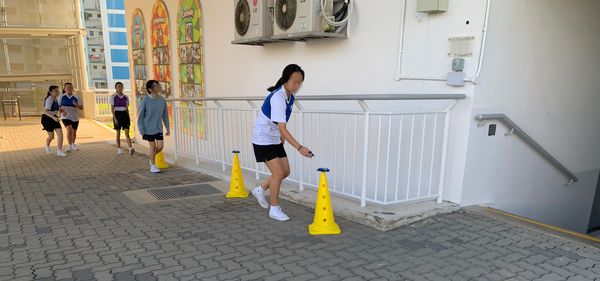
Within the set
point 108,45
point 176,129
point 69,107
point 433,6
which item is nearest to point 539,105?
point 433,6

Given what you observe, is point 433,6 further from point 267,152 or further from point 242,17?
point 242,17

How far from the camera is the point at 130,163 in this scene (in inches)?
335

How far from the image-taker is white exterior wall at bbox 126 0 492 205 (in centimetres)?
454

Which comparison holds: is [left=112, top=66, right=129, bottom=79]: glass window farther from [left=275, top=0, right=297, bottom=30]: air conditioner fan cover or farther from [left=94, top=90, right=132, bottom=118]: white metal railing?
[left=275, top=0, right=297, bottom=30]: air conditioner fan cover

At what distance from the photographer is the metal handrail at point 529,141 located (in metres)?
4.57

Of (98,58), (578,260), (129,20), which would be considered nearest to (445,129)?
(578,260)

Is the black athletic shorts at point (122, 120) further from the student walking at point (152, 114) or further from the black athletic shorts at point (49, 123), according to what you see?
the student walking at point (152, 114)

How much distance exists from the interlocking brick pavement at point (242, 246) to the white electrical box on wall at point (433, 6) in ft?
7.48

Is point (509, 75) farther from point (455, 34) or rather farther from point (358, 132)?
point (358, 132)

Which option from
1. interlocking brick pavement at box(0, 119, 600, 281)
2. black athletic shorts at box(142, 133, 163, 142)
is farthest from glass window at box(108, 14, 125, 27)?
interlocking brick pavement at box(0, 119, 600, 281)

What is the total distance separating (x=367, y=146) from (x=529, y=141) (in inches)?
91.5

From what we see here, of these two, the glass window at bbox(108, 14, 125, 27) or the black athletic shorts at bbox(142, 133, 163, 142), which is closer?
the black athletic shorts at bbox(142, 133, 163, 142)

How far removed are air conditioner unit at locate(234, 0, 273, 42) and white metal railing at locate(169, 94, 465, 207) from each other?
46.4 inches

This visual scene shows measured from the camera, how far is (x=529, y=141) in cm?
514
